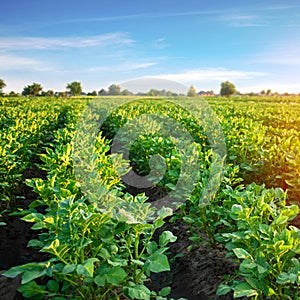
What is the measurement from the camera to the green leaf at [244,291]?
240cm

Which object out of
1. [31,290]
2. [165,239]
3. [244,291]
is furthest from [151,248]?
[31,290]

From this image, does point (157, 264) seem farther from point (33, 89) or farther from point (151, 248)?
point (33, 89)

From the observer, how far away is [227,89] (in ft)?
287

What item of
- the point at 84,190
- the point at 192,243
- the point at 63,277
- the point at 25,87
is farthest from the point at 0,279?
the point at 25,87

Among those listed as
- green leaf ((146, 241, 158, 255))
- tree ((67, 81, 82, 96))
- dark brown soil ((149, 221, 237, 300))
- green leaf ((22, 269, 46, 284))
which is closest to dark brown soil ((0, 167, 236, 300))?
dark brown soil ((149, 221, 237, 300))

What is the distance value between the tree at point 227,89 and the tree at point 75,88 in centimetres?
3118

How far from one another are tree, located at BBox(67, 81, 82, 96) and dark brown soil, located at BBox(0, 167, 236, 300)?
80633 millimetres

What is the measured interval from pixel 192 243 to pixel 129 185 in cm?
288

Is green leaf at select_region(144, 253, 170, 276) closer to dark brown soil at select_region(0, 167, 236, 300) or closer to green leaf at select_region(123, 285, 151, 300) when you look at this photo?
green leaf at select_region(123, 285, 151, 300)

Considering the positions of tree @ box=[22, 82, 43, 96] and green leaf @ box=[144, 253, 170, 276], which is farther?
tree @ box=[22, 82, 43, 96]

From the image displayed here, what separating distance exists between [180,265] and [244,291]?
5.93 feet

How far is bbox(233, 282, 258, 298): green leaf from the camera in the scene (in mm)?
2398

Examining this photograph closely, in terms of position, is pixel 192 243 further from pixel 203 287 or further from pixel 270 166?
pixel 270 166

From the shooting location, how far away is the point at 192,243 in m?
4.45
